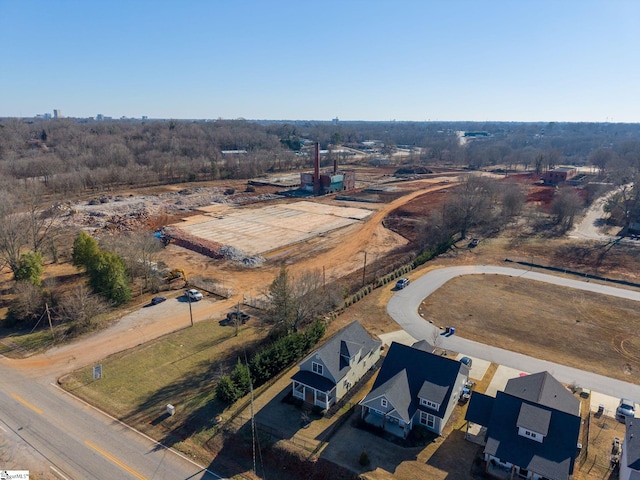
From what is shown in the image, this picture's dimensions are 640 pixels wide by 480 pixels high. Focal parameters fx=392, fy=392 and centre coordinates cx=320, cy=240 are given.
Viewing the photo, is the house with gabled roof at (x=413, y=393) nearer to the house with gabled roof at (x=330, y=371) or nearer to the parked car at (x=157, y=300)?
the house with gabled roof at (x=330, y=371)

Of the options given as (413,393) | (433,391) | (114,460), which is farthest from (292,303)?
(114,460)

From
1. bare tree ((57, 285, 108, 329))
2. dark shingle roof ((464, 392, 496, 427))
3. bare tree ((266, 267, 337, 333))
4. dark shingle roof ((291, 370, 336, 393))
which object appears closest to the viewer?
dark shingle roof ((464, 392, 496, 427))

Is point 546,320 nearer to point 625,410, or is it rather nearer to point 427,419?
point 625,410

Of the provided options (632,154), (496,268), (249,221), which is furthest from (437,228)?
(632,154)

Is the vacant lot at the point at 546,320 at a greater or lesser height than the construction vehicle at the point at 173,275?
lesser

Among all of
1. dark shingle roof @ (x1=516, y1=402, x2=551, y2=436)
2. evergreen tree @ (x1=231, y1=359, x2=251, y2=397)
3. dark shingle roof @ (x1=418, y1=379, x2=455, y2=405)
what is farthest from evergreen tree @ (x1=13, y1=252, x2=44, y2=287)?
dark shingle roof @ (x1=516, y1=402, x2=551, y2=436)

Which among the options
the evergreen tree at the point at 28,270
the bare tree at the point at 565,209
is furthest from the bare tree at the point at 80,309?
the bare tree at the point at 565,209

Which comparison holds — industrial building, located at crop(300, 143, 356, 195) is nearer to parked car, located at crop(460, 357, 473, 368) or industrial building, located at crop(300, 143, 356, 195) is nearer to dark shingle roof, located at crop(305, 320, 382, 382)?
dark shingle roof, located at crop(305, 320, 382, 382)
